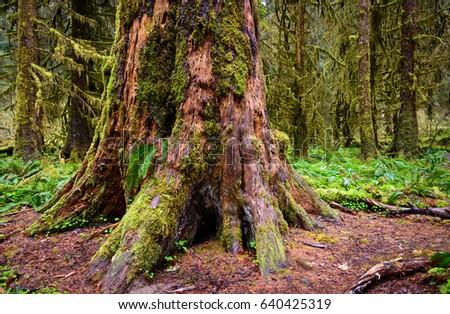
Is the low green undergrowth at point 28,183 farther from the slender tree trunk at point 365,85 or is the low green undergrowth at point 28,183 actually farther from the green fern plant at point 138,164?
the slender tree trunk at point 365,85

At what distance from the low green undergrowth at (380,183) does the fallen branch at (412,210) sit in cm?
14

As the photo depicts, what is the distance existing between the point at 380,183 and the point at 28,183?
775 cm

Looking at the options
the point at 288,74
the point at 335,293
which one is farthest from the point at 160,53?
the point at 288,74

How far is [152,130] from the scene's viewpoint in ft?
12.4

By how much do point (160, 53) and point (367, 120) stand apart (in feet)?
23.8

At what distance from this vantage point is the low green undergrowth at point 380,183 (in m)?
5.81

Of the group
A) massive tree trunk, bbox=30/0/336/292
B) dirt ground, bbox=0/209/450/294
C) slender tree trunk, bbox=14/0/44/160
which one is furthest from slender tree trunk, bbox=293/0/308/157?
slender tree trunk, bbox=14/0/44/160

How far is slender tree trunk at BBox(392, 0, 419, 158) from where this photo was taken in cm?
969

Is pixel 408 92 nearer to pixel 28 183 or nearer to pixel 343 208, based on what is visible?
pixel 343 208

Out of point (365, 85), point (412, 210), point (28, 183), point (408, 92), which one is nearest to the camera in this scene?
point (412, 210)

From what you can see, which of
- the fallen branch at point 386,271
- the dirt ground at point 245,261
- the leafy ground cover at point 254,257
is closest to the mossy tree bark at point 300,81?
the leafy ground cover at point 254,257

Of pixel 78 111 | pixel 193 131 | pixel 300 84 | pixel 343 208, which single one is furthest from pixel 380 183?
pixel 78 111

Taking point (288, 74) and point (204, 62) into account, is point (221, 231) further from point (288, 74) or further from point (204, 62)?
point (288, 74)

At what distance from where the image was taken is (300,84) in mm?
9539
